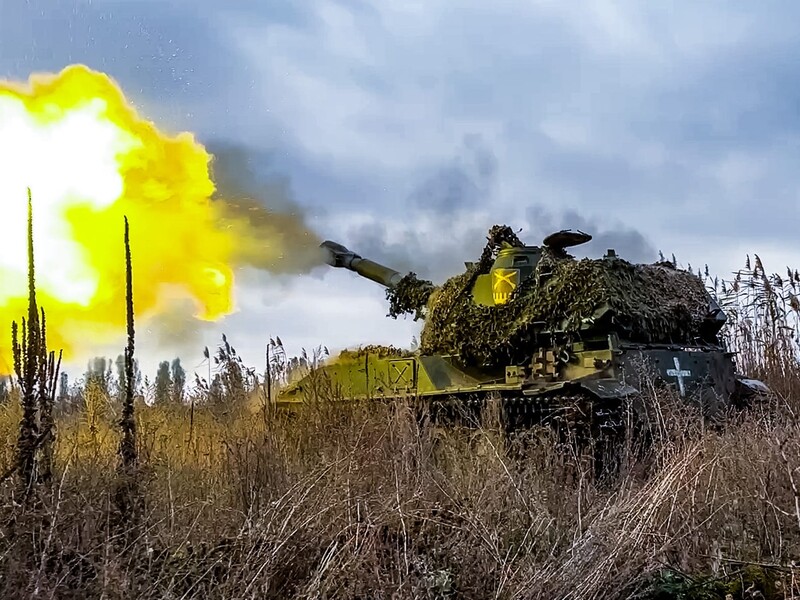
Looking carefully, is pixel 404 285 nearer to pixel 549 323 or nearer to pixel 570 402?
pixel 549 323

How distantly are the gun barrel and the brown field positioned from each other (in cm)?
599

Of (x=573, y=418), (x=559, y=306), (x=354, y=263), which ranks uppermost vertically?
(x=354, y=263)

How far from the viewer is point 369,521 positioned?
412cm

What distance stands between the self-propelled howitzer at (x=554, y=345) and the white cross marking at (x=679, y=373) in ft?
0.04

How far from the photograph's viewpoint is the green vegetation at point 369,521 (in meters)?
3.83

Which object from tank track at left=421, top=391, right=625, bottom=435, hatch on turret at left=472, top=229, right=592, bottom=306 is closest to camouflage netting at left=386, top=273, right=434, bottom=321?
hatch on turret at left=472, top=229, right=592, bottom=306

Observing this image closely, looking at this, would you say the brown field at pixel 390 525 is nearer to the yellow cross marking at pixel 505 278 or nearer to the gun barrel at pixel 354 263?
the yellow cross marking at pixel 505 278

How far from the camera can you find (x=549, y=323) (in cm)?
947

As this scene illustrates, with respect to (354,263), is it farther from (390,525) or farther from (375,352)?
(390,525)

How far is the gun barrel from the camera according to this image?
40.8 feet

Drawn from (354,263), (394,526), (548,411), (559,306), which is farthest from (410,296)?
(394,526)

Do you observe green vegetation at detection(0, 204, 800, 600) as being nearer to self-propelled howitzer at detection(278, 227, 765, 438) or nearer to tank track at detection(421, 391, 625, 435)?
tank track at detection(421, 391, 625, 435)

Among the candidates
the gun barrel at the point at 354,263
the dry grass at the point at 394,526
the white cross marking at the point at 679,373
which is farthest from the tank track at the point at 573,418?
the gun barrel at the point at 354,263

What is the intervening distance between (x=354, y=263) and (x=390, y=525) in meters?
8.60
